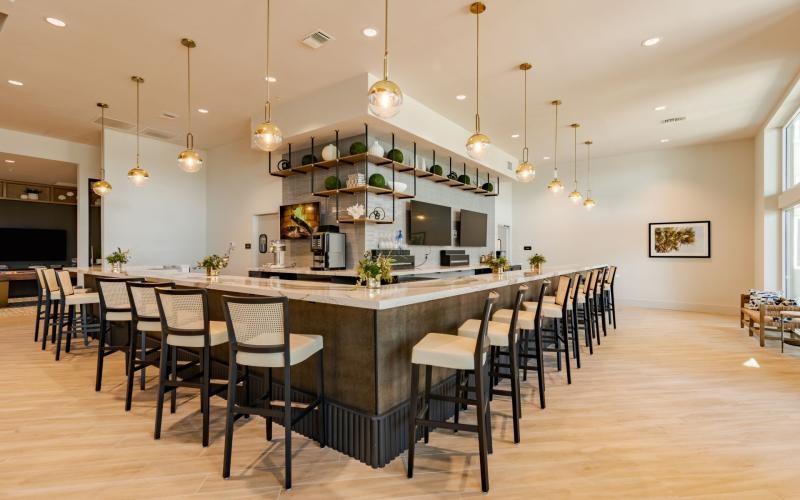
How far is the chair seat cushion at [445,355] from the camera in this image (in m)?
2.06

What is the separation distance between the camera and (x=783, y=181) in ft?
20.8

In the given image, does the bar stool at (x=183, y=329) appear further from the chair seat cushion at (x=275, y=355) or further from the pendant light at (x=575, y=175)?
the pendant light at (x=575, y=175)

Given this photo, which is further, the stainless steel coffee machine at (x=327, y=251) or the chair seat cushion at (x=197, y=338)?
the stainless steel coffee machine at (x=327, y=251)

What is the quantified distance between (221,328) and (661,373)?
418 centimetres

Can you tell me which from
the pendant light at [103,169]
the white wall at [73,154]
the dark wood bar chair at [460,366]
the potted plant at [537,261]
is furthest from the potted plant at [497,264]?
the white wall at [73,154]

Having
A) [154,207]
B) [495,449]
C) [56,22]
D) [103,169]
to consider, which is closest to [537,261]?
[495,449]

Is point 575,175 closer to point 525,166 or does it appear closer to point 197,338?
point 525,166

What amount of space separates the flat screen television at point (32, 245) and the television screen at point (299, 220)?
8379 mm

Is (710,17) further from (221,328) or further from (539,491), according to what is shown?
(221,328)

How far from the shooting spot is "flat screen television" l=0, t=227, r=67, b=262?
9633 mm

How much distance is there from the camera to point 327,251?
540 centimetres

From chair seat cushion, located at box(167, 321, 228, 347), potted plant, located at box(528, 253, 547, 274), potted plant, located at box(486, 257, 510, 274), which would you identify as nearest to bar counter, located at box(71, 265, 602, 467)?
chair seat cushion, located at box(167, 321, 228, 347)

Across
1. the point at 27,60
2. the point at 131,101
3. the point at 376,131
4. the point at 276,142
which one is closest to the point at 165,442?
the point at 276,142

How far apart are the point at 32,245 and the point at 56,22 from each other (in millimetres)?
9165
